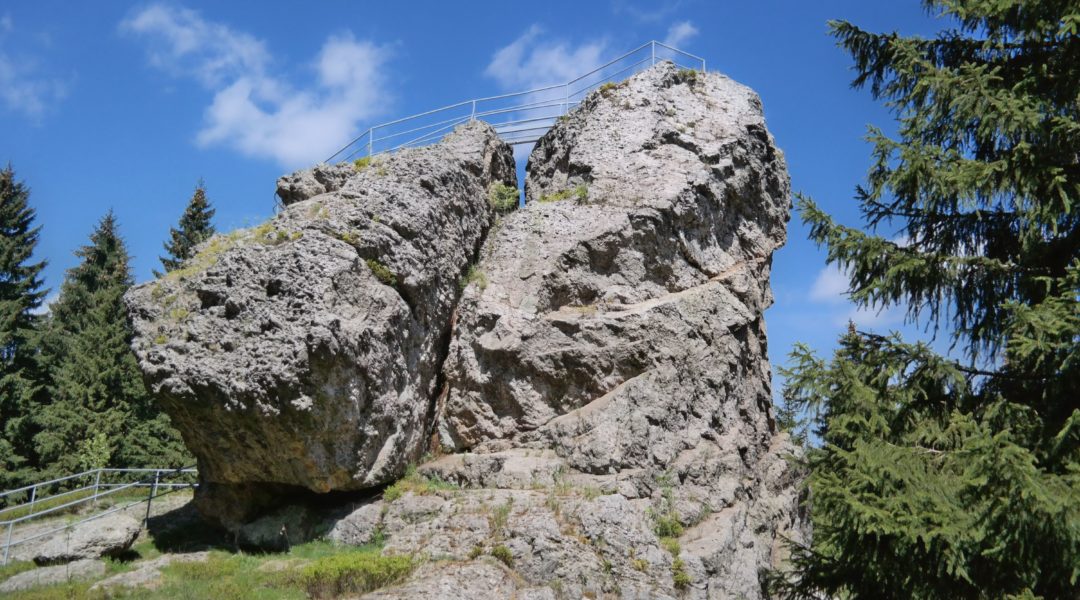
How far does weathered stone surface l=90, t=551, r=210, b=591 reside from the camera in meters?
13.0

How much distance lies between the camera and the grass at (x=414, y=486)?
15.0 metres

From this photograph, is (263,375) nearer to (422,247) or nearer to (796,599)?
(422,247)

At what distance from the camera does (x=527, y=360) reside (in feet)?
53.0

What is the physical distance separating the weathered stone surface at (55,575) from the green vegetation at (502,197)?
1136 centimetres

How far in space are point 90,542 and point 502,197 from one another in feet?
38.0

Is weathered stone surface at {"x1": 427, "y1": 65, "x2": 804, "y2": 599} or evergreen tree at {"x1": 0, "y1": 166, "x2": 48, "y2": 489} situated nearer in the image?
weathered stone surface at {"x1": 427, "y1": 65, "x2": 804, "y2": 599}

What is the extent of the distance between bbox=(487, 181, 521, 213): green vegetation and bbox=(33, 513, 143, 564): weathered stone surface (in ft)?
34.9

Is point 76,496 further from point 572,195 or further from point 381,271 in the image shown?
point 572,195

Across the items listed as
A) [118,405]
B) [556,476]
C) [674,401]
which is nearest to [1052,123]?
[674,401]

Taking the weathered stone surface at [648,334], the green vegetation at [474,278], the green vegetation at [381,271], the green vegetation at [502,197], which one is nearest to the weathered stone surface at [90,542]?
the weathered stone surface at [648,334]

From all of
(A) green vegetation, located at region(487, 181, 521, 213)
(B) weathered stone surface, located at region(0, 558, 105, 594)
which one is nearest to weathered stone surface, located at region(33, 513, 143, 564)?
(B) weathered stone surface, located at region(0, 558, 105, 594)

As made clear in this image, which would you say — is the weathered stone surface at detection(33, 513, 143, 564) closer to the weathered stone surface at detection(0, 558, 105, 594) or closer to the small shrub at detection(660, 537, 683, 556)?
the weathered stone surface at detection(0, 558, 105, 594)

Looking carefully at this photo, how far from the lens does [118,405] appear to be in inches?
1224

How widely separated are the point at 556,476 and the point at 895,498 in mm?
7592
